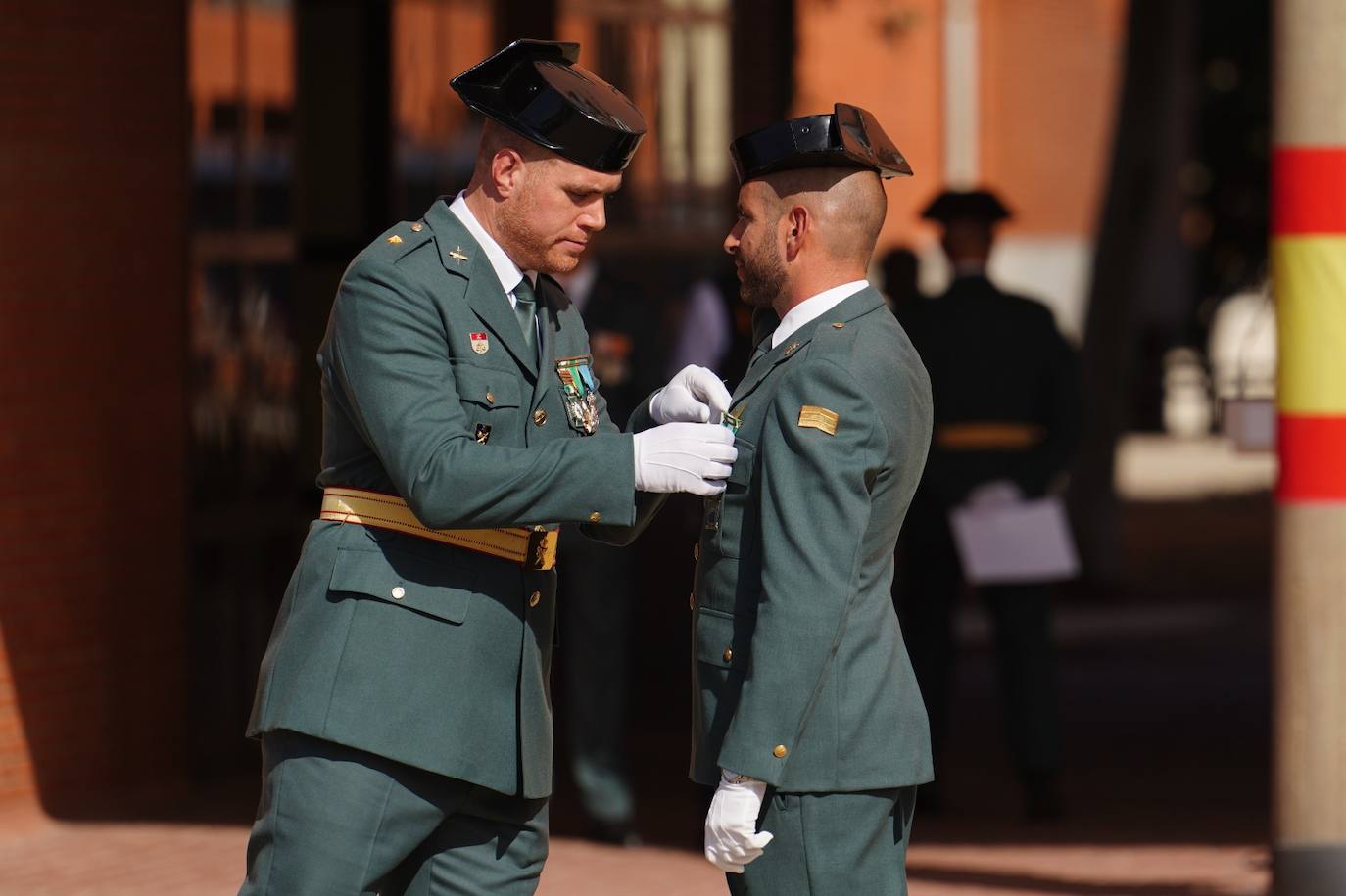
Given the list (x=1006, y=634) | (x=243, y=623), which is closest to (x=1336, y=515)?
(x=1006, y=634)

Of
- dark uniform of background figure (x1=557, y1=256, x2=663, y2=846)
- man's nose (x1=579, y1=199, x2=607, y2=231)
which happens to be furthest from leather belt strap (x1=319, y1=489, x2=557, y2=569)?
dark uniform of background figure (x1=557, y1=256, x2=663, y2=846)

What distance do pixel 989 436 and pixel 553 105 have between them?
162 inches

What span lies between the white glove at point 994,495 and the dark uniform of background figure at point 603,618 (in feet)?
3.91

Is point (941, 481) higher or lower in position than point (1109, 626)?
higher

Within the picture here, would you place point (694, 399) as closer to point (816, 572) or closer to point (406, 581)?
point (816, 572)

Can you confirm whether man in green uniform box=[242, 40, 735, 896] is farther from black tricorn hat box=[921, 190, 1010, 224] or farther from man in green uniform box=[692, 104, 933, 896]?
black tricorn hat box=[921, 190, 1010, 224]

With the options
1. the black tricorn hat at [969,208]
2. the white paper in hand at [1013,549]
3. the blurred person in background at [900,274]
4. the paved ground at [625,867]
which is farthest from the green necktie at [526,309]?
the blurred person in background at [900,274]

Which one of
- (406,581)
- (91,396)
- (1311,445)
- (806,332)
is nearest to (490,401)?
(406,581)

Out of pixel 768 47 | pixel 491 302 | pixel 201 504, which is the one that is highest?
pixel 768 47

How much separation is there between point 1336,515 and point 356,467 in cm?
224

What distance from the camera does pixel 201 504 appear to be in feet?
26.4

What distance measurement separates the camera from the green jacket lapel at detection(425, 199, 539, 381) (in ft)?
11.8

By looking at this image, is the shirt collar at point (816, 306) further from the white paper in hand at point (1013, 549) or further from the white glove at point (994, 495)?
the white glove at point (994, 495)

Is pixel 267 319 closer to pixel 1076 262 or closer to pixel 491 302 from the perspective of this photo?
pixel 491 302
